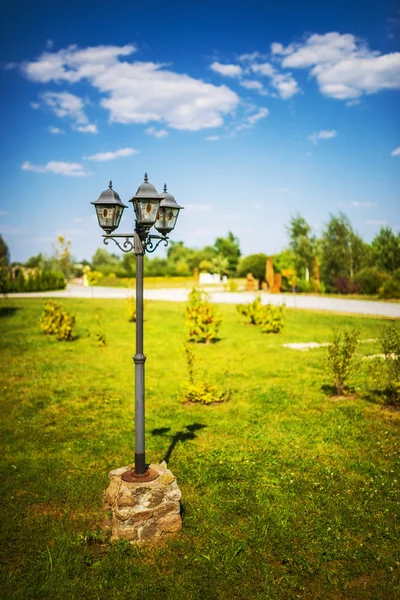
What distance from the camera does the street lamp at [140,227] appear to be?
3.99 metres

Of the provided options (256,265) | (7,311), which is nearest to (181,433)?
(7,311)

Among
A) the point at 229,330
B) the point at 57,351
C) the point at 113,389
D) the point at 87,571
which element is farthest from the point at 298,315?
the point at 87,571

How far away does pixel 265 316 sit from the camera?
643 inches

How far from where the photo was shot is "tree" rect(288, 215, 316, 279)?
4088cm

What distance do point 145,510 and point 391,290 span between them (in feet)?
87.4

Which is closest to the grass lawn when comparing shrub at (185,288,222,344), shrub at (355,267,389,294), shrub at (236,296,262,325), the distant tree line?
shrub at (185,288,222,344)

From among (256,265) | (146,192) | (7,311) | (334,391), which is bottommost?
(334,391)

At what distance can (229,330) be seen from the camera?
16438 millimetres

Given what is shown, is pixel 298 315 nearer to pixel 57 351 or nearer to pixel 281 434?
pixel 57 351

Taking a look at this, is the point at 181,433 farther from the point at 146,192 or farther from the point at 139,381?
the point at 146,192

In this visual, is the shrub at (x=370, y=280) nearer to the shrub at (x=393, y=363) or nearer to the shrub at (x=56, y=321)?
the shrub at (x=56, y=321)

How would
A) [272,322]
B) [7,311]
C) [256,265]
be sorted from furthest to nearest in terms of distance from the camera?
[256,265]
[7,311]
[272,322]

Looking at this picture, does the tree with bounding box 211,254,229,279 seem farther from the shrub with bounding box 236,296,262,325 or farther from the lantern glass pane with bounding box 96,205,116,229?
the lantern glass pane with bounding box 96,205,116,229

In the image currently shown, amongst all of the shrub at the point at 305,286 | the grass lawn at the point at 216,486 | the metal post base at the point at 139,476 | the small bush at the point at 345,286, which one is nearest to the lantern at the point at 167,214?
the metal post base at the point at 139,476
